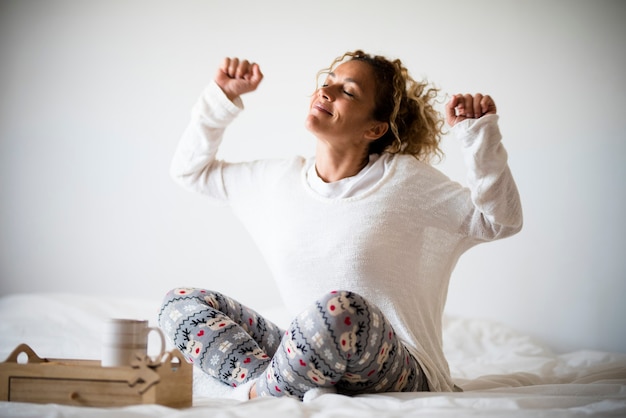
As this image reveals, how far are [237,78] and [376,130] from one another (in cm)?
33

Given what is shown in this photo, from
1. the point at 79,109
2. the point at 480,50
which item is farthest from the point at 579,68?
the point at 79,109

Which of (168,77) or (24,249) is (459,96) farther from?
(24,249)

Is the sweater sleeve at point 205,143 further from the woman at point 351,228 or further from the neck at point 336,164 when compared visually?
the neck at point 336,164

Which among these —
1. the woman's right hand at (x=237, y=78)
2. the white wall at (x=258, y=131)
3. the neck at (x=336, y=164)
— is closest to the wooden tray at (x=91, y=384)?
the neck at (x=336, y=164)

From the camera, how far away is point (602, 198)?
2176 mm

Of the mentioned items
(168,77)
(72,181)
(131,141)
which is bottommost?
(72,181)

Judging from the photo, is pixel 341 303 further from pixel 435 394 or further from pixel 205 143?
pixel 205 143

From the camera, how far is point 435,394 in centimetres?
105

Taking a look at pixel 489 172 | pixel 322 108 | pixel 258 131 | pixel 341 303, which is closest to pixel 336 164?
pixel 322 108

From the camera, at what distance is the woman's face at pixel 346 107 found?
4.68 ft

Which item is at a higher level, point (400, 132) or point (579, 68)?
point (579, 68)

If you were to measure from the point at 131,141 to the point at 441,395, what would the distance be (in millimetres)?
1882

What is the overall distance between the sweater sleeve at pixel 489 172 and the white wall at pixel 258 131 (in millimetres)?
1048

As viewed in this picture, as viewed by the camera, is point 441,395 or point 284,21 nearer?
point 441,395
